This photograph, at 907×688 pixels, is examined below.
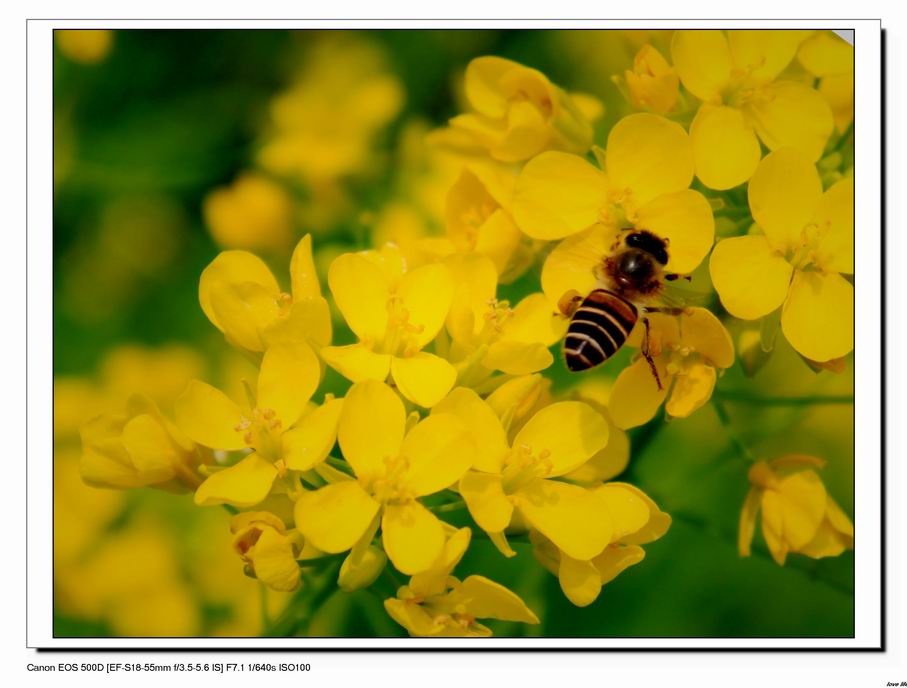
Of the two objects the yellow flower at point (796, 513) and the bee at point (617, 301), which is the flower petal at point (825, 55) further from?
the yellow flower at point (796, 513)

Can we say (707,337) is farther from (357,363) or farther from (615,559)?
(357,363)

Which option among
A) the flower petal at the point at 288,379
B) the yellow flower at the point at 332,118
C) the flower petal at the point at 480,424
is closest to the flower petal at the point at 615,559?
the flower petal at the point at 480,424

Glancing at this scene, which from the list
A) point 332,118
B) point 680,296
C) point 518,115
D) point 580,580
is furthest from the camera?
point 332,118

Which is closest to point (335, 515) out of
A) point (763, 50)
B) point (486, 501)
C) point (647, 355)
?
point (486, 501)

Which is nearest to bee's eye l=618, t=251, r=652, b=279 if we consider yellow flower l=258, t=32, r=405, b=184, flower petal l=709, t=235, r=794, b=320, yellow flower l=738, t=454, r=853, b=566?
flower petal l=709, t=235, r=794, b=320
